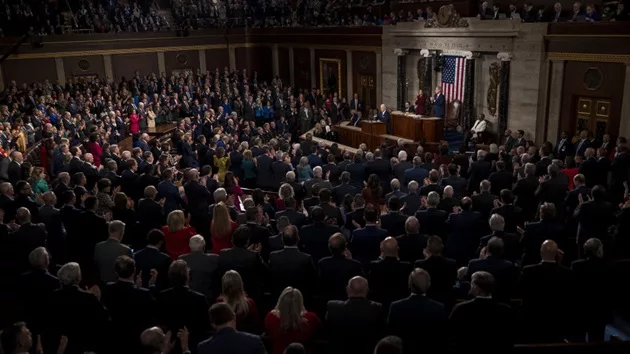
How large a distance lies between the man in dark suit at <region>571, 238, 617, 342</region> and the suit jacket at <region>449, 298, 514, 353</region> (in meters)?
1.44

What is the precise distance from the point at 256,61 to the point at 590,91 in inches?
748

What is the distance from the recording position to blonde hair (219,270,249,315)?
455 centimetres

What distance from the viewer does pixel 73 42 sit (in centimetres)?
2442

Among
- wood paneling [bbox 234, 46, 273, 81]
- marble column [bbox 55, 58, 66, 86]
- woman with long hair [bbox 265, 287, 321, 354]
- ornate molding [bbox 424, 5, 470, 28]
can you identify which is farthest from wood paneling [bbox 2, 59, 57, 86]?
woman with long hair [bbox 265, 287, 321, 354]

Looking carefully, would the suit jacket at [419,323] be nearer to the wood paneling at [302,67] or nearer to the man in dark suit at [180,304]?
the man in dark suit at [180,304]

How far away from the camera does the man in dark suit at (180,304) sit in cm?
475

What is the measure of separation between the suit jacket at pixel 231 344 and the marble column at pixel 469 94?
1553cm

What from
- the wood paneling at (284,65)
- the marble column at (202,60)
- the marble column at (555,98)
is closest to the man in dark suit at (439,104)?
the marble column at (555,98)

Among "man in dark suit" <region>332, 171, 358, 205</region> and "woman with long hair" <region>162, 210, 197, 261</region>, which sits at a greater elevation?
"woman with long hair" <region>162, 210, 197, 261</region>

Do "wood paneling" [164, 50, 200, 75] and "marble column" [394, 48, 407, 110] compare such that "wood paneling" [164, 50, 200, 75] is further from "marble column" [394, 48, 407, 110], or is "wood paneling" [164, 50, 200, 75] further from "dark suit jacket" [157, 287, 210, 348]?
"dark suit jacket" [157, 287, 210, 348]

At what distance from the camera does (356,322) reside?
14.8ft

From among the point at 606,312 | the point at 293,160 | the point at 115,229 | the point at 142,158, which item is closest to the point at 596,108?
the point at 293,160

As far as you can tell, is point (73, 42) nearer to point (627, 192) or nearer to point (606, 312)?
point (627, 192)

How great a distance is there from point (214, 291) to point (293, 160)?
26.0ft
